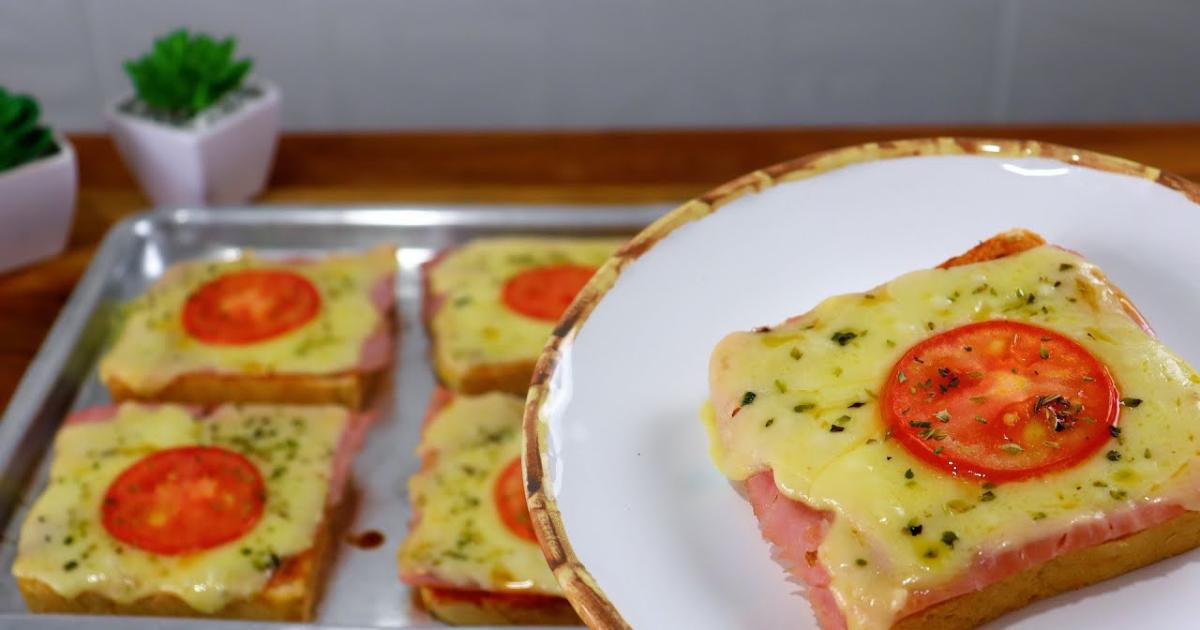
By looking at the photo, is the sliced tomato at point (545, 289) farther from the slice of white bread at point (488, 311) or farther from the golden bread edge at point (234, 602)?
the golden bread edge at point (234, 602)

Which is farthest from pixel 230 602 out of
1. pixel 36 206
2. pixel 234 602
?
Answer: pixel 36 206

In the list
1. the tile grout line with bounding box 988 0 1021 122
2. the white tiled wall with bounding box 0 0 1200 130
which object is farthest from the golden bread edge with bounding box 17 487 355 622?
the tile grout line with bounding box 988 0 1021 122

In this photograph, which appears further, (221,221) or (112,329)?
(221,221)

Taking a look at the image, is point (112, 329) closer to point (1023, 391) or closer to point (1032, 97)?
point (1023, 391)

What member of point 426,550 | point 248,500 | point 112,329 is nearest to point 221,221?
point 112,329

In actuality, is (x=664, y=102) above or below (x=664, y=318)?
below
